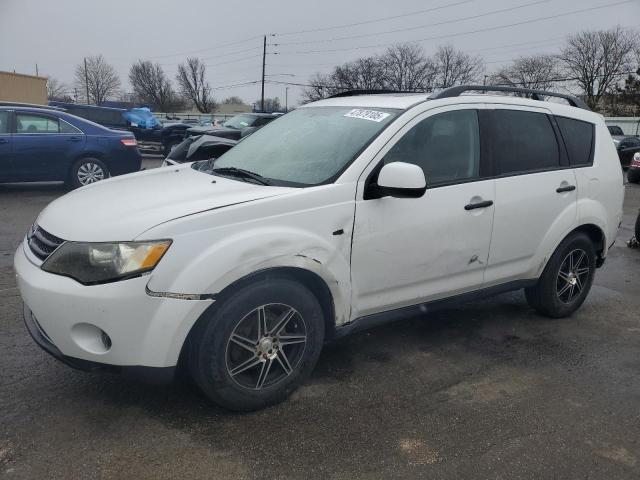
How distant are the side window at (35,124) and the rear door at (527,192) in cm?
837

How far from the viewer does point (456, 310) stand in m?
4.73

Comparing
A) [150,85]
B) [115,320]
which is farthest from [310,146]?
[150,85]

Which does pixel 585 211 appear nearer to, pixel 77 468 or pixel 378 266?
pixel 378 266

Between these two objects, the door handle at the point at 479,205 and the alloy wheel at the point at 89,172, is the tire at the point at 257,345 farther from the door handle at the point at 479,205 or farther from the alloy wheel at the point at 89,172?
the alloy wheel at the point at 89,172

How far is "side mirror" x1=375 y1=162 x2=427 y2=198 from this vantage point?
9.88 feet

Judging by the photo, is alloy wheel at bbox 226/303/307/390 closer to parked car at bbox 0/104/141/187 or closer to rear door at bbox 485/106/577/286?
rear door at bbox 485/106/577/286

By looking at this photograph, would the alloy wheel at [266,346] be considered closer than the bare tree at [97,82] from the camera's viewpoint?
Yes

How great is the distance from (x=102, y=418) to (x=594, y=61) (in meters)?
63.1

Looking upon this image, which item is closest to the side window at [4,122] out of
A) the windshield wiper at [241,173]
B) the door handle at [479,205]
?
the windshield wiper at [241,173]

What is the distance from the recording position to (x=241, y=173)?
11.3ft

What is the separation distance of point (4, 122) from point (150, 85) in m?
76.6

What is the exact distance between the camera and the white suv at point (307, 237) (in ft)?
8.53

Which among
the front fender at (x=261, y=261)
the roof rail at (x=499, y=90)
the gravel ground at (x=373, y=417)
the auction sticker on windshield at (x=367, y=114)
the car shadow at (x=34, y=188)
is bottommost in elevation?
the car shadow at (x=34, y=188)

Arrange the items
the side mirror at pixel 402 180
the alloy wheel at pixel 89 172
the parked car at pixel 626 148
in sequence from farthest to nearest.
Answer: the parked car at pixel 626 148, the alloy wheel at pixel 89 172, the side mirror at pixel 402 180
